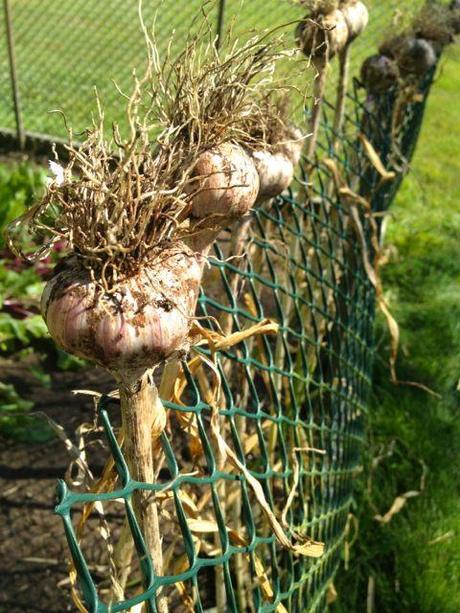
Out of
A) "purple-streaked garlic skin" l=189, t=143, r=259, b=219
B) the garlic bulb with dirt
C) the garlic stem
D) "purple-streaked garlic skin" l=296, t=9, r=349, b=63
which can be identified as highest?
"purple-streaked garlic skin" l=296, t=9, r=349, b=63

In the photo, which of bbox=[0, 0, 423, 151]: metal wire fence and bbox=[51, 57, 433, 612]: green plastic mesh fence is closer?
bbox=[51, 57, 433, 612]: green plastic mesh fence

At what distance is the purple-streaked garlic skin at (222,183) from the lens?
87cm

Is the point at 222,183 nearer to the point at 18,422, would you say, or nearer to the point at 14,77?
the point at 18,422

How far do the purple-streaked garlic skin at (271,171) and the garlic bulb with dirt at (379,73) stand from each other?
63.0 inches

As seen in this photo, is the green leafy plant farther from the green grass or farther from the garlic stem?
the garlic stem

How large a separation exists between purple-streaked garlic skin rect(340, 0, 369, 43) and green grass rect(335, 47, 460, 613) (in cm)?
123

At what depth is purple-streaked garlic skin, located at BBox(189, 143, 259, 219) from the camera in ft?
2.85

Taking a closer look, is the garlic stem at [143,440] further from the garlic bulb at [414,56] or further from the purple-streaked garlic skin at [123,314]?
the garlic bulb at [414,56]

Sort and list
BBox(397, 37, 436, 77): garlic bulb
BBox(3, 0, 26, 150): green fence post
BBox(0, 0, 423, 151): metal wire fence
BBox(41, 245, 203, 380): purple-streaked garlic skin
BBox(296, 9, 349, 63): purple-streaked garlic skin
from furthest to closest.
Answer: BBox(0, 0, 423, 151): metal wire fence
BBox(3, 0, 26, 150): green fence post
BBox(397, 37, 436, 77): garlic bulb
BBox(296, 9, 349, 63): purple-streaked garlic skin
BBox(41, 245, 203, 380): purple-streaked garlic skin

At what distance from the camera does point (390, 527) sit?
7.70 feet

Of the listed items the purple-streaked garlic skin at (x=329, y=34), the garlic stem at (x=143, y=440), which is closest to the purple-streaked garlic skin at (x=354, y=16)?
the purple-streaked garlic skin at (x=329, y=34)

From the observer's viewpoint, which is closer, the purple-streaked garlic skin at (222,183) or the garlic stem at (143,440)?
the garlic stem at (143,440)

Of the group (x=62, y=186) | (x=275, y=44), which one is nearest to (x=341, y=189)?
(x=275, y=44)

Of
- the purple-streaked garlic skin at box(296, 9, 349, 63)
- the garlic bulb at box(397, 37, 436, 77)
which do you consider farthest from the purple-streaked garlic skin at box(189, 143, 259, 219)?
the garlic bulb at box(397, 37, 436, 77)
